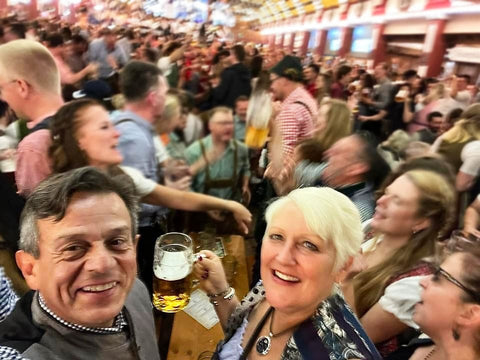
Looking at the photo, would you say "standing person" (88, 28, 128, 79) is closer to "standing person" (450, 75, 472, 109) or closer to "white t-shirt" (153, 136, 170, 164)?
"white t-shirt" (153, 136, 170, 164)

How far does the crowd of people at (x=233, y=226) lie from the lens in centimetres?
93

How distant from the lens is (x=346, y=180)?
2025 millimetres

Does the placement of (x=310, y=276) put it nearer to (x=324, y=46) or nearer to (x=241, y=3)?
(x=324, y=46)

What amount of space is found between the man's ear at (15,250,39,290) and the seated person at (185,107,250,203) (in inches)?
65.7

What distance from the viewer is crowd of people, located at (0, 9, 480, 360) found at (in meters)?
0.93

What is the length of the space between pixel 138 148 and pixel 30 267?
114 centimetres

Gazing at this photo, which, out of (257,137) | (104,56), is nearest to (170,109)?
(257,137)

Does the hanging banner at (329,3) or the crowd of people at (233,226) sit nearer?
the crowd of people at (233,226)

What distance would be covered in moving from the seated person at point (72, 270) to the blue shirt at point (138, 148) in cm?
105

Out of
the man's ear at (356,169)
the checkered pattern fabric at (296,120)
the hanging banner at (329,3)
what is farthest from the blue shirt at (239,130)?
the hanging banner at (329,3)

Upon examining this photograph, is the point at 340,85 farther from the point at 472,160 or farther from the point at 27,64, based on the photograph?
the point at 27,64

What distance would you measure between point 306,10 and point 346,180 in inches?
885

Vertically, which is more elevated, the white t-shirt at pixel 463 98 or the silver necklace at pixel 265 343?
the silver necklace at pixel 265 343

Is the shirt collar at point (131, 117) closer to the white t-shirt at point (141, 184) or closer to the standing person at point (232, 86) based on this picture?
the white t-shirt at point (141, 184)
